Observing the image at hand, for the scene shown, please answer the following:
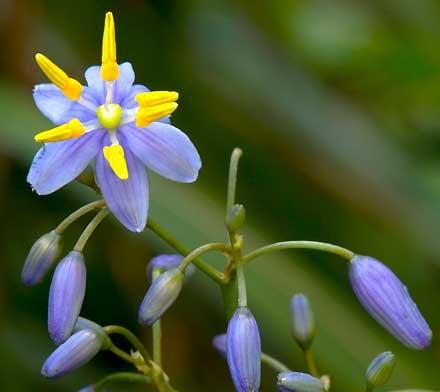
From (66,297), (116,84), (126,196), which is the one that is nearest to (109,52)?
(116,84)

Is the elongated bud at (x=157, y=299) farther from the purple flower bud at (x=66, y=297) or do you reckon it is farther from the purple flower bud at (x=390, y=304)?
the purple flower bud at (x=390, y=304)

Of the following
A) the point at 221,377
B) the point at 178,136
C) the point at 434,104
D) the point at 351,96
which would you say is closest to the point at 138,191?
the point at 178,136

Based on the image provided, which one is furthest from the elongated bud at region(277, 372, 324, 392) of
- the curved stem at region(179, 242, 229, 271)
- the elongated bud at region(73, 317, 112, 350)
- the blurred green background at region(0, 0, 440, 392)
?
the blurred green background at region(0, 0, 440, 392)

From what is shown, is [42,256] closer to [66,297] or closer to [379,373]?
[66,297]

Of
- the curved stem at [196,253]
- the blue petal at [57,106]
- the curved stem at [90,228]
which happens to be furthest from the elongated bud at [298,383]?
the blue petal at [57,106]

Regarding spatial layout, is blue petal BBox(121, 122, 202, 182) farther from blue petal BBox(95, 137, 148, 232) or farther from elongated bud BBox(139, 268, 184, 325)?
elongated bud BBox(139, 268, 184, 325)
